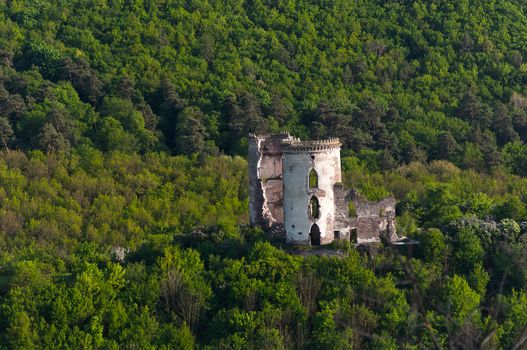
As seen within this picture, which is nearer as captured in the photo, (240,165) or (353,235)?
(353,235)

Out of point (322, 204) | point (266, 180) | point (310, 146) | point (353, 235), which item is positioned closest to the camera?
point (310, 146)

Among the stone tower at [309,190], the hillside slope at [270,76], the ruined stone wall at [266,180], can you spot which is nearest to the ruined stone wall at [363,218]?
the stone tower at [309,190]

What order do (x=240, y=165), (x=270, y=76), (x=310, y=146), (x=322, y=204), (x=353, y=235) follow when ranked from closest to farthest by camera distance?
(x=310, y=146), (x=322, y=204), (x=353, y=235), (x=240, y=165), (x=270, y=76)

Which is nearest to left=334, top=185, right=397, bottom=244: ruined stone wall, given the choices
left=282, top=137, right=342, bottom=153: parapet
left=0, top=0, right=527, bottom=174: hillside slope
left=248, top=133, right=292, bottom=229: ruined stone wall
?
left=282, top=137, right=342, bottom=153: parapet

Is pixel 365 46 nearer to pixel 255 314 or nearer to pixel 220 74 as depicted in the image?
pixel 220 74

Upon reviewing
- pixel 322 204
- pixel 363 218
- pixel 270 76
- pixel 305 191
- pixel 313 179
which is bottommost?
pixel 363 218

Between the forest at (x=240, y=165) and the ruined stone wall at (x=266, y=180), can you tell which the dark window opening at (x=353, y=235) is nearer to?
the forest at (x=240, y=165)

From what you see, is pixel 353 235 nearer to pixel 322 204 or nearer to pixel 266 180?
pixel 322 204

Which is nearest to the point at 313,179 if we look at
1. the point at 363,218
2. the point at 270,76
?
the point at 363,218
